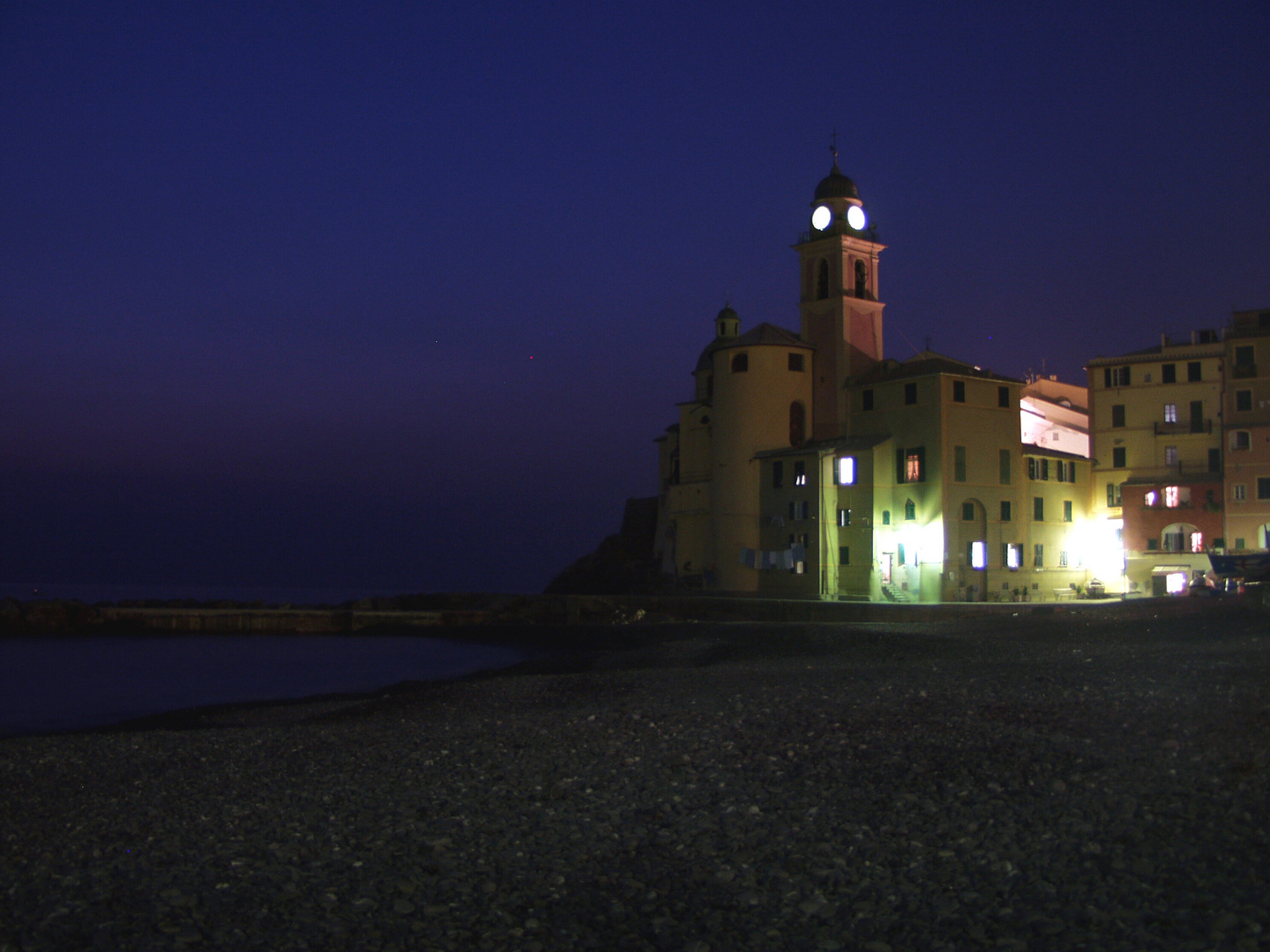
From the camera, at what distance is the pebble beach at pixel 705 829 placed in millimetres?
7895

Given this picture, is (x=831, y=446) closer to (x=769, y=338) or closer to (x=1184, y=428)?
(x=769, y=338)

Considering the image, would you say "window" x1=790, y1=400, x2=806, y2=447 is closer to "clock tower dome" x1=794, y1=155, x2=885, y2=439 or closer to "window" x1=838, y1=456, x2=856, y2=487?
"clock tower dome" x1=794, y1=155, x2=885, y2=439

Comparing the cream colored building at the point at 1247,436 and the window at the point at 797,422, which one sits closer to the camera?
the cream colored building at the point at 1247,436

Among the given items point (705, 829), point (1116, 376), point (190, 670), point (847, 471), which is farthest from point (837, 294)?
point (705, 829)

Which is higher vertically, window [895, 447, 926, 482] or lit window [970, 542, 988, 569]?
window [895, 447, 926, 482]

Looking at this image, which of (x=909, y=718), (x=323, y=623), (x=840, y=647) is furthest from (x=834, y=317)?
(x=909, y=718)

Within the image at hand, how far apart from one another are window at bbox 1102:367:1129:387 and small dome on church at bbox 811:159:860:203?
1609cm

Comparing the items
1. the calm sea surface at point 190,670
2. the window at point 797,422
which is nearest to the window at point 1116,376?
the window at point 797,422

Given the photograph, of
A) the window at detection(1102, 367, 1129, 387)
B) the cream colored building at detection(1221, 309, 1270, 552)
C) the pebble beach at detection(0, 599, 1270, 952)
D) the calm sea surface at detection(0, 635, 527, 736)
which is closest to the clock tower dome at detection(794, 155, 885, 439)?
the window at detection(1102, 367, 1129, 387)

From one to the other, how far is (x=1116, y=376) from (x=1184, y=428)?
179 inches

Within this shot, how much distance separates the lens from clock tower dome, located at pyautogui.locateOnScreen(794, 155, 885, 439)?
190 ft

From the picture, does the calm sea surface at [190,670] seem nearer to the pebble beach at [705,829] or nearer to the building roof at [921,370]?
the pebble beach at [705,829]

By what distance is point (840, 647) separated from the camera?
33594 mm

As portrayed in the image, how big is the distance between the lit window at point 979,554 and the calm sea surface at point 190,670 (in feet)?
68.5
